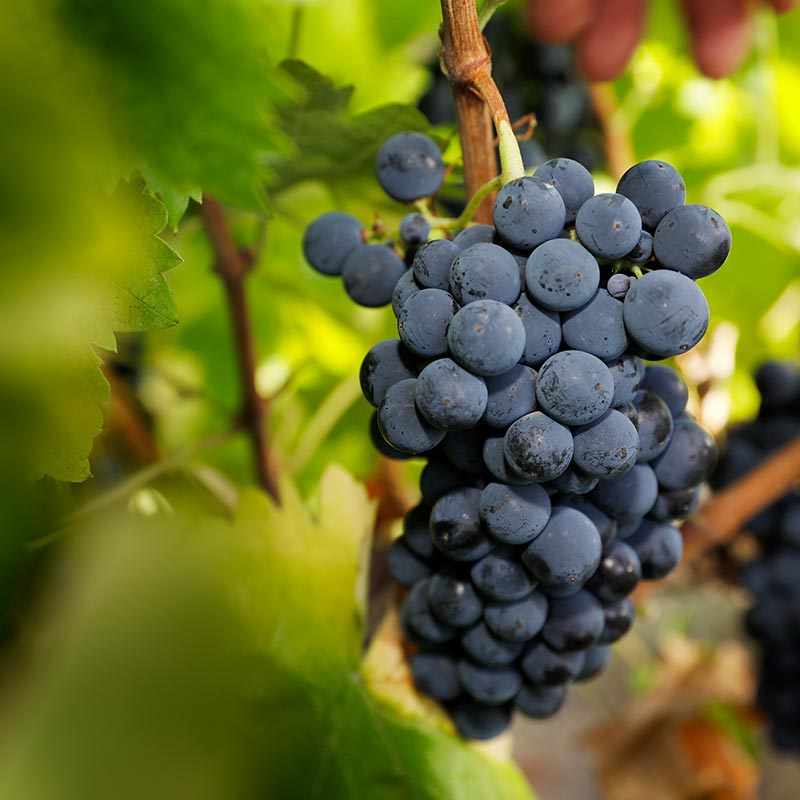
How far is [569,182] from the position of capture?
36 centimetres

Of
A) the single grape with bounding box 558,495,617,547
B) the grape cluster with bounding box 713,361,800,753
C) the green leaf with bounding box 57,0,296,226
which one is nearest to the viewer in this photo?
the green leaf with bounding box 57,0,296,226

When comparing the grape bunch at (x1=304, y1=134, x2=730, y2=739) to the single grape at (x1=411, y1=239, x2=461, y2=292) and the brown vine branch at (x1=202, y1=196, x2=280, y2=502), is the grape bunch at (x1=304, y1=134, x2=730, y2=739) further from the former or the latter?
the brown vine branch at (x1=202, y1=196, x2=280, y2=502)

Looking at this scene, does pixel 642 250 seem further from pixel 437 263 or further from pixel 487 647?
pixel 487 647

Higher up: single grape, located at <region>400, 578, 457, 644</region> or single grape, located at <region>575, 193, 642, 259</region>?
single grape, located at <region>575, 193, 642, 259</region>

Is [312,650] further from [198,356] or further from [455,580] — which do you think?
[198,356]

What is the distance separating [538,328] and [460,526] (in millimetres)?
104

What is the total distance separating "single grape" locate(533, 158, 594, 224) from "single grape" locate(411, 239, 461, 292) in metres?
0.05

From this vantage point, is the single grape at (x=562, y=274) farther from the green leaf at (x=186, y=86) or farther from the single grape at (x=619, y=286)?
the green leaf at (x=186, y=86)

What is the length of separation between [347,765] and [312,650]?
68 millimetres

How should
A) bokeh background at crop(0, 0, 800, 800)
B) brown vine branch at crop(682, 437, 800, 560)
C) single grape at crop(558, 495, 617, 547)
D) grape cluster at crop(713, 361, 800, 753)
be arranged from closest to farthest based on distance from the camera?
bokeh background at crop(0, 0, 800, 800) → single grape at crop(558, 495, 617, 547) → brown vine branch at crop(682, 437, 800, 560) → grape cluster at crop(713, 361, 800, 753)

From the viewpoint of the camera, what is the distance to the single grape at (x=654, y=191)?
0.36 metres

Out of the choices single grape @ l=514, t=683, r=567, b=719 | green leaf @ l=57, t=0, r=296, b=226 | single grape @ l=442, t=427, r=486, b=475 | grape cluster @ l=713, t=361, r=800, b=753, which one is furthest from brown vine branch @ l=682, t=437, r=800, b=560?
green leaf @ l=57, t=0, r=296, b=226

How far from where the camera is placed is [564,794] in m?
1.17

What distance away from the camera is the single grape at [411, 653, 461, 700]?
489mm
